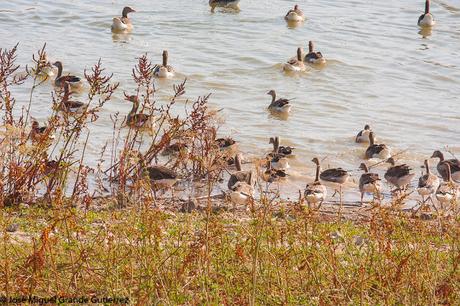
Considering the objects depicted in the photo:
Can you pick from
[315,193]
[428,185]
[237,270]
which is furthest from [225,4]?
[237,270]

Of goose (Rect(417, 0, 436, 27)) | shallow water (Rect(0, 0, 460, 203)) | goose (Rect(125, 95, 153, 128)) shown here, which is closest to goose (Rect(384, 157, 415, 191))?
shallow water (Rect(0, 0, 460, 203))

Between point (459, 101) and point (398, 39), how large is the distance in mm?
6644

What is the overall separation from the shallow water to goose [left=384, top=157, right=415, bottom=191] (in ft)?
2.30

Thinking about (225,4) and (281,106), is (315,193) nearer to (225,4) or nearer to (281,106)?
(281,106)

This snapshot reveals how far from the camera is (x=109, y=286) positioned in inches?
264

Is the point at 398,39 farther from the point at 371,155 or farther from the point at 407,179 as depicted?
the point at 407,179

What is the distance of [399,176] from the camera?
1515cm

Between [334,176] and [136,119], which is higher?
[136,119]

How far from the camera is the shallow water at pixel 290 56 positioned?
18.5 metres

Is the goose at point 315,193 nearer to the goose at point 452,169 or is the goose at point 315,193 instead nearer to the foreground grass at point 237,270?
the goose at point 452,169

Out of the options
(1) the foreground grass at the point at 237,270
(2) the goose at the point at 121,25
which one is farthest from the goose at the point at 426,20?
(1) the foreground grass at the point at 237,270

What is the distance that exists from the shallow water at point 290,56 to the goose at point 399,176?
2.30 feet

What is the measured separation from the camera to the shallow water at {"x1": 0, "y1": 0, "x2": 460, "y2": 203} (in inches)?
730

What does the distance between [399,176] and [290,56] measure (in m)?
10.8
